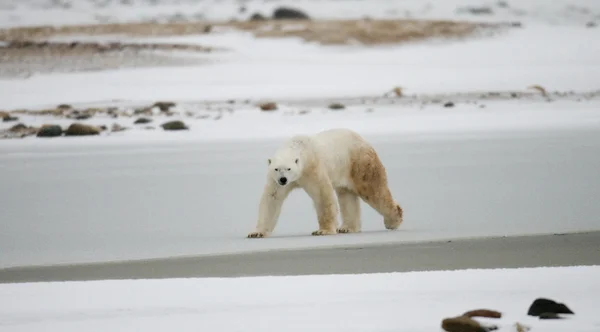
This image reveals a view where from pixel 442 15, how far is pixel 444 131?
1118 inches

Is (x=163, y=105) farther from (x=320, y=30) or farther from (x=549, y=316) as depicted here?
(x=549, y=316)

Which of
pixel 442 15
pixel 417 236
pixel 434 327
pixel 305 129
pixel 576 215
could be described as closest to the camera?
pixel 434 327

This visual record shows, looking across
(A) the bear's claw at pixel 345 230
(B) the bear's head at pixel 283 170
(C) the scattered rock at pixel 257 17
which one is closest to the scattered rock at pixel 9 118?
(A) the bear's claw at pixel 345 230

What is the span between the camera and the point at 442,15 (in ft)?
152

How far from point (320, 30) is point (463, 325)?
40126 millimetres

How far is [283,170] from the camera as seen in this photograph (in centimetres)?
772

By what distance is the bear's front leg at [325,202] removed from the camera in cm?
798

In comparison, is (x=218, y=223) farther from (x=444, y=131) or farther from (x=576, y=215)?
(x=444, y=131)

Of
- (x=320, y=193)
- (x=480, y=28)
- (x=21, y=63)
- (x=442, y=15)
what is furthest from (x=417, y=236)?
(x=442, y=15)

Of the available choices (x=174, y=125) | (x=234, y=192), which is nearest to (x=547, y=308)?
(x=234, y=192)

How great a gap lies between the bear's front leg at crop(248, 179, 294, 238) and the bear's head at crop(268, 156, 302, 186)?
0.40ft

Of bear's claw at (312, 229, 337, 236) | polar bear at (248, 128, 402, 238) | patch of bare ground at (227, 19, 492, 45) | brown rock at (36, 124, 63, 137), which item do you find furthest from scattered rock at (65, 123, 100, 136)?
patch of bare ground at (227, 19, 492, 45)

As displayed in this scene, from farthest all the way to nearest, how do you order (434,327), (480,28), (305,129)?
1. (480,28)
2. (305,129)
3. (434,327)

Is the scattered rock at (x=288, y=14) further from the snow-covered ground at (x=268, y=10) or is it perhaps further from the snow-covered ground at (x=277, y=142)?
the snow-covered ground at (x=277, y=142)
